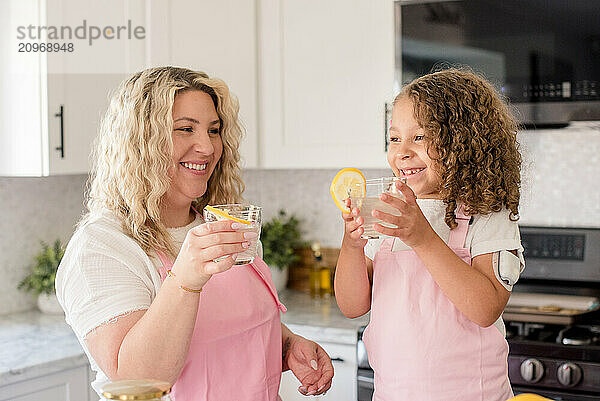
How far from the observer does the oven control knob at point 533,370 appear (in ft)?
7.43

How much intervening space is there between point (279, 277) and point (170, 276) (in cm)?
192

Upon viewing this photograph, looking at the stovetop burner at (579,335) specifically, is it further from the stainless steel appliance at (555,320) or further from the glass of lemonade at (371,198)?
the glass of lemonade at (371,198)

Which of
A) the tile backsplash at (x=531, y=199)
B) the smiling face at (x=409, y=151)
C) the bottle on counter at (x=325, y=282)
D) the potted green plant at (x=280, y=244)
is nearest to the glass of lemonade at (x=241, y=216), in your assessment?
the smiling face at (x=409, y=151)

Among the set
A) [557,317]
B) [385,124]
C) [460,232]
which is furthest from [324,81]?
[460,232]

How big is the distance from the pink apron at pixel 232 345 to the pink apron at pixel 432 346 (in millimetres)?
232

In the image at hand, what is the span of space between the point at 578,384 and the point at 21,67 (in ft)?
6.49

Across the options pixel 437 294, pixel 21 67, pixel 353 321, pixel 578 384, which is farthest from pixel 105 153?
pixel 578 384

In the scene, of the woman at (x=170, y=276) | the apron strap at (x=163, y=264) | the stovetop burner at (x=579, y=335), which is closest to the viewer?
the woman at (x=170, y=276)

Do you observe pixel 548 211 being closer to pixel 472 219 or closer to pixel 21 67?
pixel 472 219

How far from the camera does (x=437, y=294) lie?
60.6 inches

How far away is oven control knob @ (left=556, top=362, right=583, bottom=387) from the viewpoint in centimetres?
222

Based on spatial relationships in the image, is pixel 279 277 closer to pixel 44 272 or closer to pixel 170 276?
pixel 44 272

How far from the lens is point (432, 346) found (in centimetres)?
152

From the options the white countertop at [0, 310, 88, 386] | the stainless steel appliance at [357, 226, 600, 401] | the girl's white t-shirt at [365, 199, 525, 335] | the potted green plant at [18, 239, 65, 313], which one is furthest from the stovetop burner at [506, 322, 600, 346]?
the potted green plant at [18, 239, 65, 313]
